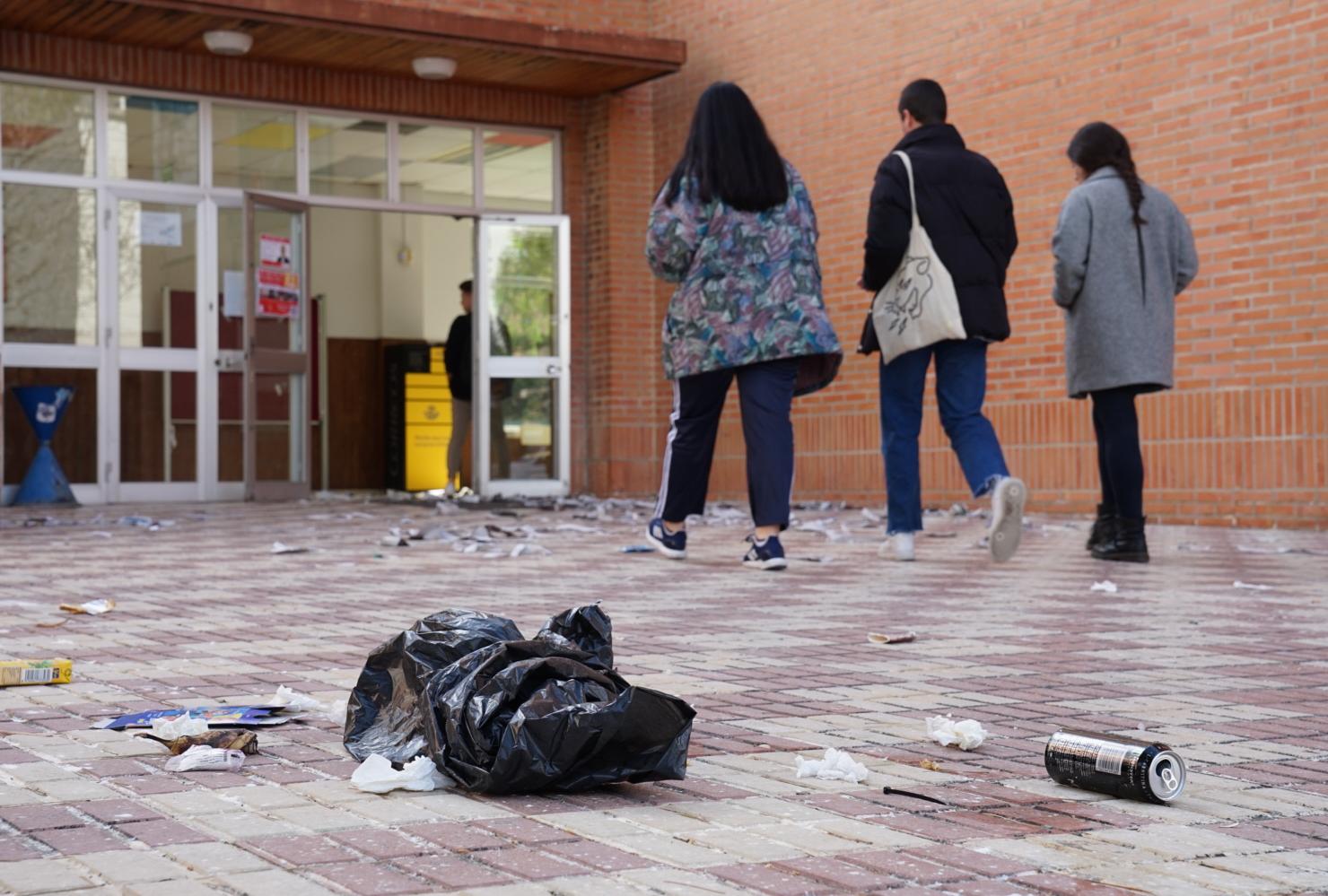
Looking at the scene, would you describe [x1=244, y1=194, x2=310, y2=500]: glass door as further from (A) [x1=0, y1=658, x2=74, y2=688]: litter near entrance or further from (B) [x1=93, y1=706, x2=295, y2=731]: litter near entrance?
(B) [x1=93, y1=706, x2=295, y2=731]: litter near entrance

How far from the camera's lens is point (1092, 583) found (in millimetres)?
7230

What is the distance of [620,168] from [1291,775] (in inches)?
590

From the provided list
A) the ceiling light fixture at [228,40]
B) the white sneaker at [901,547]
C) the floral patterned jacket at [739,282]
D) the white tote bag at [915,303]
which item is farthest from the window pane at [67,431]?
the white tote bag at [915,303]

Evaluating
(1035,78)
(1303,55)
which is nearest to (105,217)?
(1035,78)

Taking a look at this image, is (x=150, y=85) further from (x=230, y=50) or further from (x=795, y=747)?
(x=795, y=747)

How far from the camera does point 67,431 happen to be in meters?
15.5

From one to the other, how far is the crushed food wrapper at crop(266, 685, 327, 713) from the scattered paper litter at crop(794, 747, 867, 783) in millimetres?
1237

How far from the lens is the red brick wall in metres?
10.9

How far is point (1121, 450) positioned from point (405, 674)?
18.3 feet

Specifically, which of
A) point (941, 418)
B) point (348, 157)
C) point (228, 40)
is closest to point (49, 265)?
point (228, 40)

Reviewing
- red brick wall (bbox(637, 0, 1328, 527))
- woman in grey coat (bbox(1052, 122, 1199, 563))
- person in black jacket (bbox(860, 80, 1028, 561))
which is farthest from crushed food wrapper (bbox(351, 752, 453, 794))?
red brick wall (bbox(637, 0, 1328, 527))

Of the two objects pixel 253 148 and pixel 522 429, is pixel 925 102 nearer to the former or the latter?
pixel 253 148

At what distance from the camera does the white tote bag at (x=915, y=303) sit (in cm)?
814

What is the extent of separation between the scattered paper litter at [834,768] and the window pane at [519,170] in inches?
583
